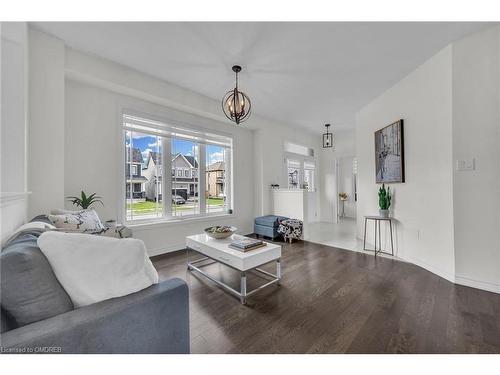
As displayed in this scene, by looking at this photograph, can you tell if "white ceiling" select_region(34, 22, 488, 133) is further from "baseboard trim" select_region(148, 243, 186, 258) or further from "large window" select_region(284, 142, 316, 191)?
"baseboard trim" select_region(148, 243, 186, 258)

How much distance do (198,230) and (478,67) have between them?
14.1 ft

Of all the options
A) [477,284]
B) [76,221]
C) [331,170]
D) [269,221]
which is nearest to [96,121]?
[76,221]

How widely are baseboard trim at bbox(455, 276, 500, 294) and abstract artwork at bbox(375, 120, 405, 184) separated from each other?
1356mm

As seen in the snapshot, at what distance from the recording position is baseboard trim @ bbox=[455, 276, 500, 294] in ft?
7.05

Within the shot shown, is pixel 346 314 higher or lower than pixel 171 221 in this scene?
lower

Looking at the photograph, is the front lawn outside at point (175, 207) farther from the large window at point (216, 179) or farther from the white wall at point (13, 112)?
the white wall at point (13, 112)

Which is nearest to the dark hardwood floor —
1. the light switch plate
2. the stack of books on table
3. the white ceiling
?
the stack of books on table

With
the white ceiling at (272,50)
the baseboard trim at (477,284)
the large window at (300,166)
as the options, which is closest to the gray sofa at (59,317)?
the white ceiling at (272,50)

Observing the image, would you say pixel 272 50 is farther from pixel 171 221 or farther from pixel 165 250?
pixel 165 250

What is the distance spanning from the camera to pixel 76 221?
1939mm

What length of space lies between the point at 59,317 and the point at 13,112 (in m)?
1.98

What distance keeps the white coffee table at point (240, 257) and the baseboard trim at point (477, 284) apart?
77.7 inches
